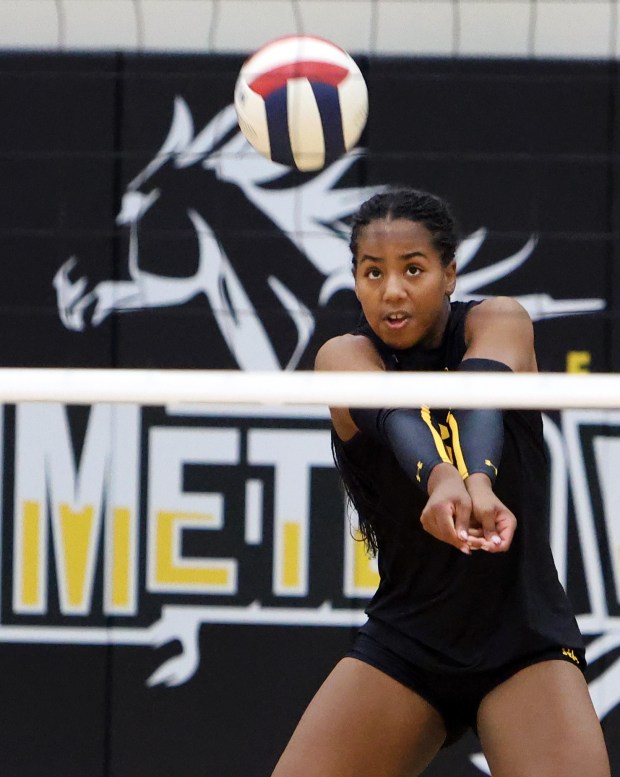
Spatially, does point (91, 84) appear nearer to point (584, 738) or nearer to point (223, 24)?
point (223, 24)

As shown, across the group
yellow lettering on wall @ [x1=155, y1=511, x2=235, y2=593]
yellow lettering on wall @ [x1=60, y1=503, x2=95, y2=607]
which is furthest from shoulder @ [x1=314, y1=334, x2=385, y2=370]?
yellow lettering on wall @ [x1=60, y1=503, x2=95, y2=607]

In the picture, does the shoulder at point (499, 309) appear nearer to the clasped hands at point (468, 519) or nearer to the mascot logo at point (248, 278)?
the clasped hands at point (468, 519)

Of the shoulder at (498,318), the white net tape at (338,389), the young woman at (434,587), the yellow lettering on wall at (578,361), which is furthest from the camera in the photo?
the yellow lettering on wall at (578,361)

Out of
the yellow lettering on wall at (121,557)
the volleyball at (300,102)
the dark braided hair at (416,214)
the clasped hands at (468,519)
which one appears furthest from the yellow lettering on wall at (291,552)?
the clasped hands at (468,519)

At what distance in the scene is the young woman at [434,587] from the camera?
2824 millimetres

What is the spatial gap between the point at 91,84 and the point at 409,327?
265cm

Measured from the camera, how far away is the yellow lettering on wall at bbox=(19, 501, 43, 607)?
17.0ft

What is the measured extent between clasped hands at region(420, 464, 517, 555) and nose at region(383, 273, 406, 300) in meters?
0.48

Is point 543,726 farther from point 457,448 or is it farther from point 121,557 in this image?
point 121,557

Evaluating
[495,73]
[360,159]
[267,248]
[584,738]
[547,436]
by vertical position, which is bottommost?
[584,738]

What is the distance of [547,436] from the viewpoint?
5.14 meters

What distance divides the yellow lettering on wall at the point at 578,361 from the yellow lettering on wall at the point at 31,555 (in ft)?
6.58

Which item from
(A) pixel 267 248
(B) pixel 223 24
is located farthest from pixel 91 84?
(A) pixel 267 248

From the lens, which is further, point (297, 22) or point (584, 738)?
point (297, 22)
